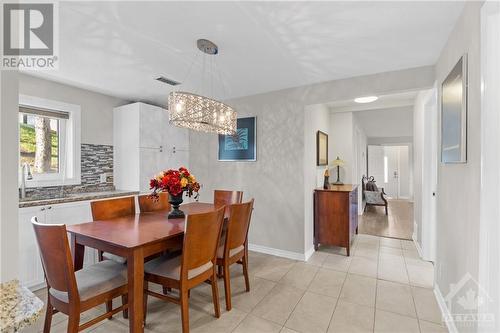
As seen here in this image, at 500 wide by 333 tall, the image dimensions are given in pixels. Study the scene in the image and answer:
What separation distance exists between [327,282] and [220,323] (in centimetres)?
127

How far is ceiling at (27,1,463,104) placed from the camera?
1638 mm

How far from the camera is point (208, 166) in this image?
4.12 meters

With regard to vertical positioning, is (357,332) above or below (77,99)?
below

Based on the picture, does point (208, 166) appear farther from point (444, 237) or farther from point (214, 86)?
point (444, 237)

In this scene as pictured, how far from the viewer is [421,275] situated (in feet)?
8.94

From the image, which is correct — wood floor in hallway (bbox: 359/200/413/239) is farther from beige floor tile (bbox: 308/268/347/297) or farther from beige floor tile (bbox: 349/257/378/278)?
beige floor tile (bbox: 308/268/347/297)

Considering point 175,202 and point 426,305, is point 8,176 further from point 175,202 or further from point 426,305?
point 426,305

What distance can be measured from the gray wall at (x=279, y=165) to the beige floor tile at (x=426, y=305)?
4.29ft

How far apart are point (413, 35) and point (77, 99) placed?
396 centimetres

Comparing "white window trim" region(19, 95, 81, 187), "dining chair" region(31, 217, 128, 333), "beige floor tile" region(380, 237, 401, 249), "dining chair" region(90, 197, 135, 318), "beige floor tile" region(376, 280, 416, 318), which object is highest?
"white window trim" region(19, 95, 81, 187)

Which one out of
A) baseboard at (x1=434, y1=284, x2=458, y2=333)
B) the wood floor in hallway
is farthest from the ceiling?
the wood floor in hallway

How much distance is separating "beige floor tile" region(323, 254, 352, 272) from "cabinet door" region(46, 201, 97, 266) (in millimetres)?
2904

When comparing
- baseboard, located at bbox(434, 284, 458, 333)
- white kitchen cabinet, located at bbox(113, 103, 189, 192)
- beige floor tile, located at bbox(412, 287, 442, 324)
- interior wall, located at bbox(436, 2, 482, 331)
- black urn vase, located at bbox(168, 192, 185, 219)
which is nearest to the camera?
interior wall, located at bbox(436, 2, 482, 331)

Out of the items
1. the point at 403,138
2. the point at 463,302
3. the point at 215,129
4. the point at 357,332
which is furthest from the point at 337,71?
the point at 403,138
